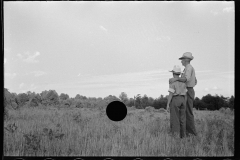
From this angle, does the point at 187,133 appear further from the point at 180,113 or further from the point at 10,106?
the point at 10,106

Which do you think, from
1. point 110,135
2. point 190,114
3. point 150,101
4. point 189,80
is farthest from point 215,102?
point 110,135

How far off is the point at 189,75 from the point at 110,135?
3.76 feet

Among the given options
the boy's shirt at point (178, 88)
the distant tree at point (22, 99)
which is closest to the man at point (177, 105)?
the boy's shirt at point (178, 88)

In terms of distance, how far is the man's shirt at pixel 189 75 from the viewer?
322 centimetres

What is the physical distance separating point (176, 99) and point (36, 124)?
168cm

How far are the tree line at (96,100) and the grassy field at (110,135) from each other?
80 millimetres

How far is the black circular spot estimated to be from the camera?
10.4ft

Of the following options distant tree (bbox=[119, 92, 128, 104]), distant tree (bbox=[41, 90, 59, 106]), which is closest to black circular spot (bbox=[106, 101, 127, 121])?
distant tree (bbox=[119, 92, 128, 104])

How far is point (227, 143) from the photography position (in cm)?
331

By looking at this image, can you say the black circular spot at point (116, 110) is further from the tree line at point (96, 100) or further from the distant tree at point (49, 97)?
the distant tree at point (49, 97)

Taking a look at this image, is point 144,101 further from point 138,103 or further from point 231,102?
point 231,102

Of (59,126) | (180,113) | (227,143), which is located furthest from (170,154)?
(59,126)

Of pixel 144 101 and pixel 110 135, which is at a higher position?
pixel 144 101

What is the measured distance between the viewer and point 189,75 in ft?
10.6
